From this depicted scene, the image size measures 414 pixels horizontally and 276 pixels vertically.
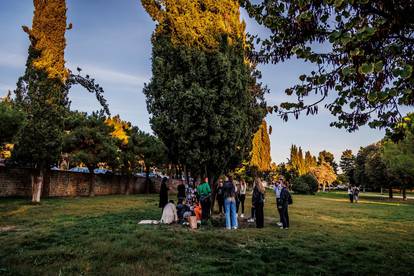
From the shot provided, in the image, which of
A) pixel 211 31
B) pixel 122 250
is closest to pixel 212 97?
pixel 211 31

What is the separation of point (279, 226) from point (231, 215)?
6.42ft

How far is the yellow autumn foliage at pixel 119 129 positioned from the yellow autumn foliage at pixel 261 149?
61.3 feet

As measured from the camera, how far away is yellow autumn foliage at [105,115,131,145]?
34094 millimetres

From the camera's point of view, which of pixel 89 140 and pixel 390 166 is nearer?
pixel 89 140

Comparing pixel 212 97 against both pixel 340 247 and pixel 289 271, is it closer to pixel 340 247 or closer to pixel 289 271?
pixel 340 247

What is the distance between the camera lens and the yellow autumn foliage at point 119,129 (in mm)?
34094

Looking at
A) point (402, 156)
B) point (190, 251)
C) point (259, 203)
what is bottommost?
point (190, 251)

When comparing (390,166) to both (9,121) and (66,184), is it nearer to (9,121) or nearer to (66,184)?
(66,184)

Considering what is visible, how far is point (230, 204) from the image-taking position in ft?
37.2

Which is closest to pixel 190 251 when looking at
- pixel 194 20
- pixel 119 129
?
pixel 194 20

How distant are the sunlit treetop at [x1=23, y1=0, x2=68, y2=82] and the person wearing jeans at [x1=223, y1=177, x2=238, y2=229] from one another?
13.5m

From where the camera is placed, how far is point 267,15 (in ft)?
17.3

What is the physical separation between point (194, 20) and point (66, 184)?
19.7 meters

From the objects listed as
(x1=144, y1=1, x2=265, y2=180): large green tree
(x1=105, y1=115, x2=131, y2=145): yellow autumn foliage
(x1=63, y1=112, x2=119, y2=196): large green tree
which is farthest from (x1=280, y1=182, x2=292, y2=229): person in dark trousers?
(x1=105, y1=115, x2=131, y2=145): yellow autumn foliage
